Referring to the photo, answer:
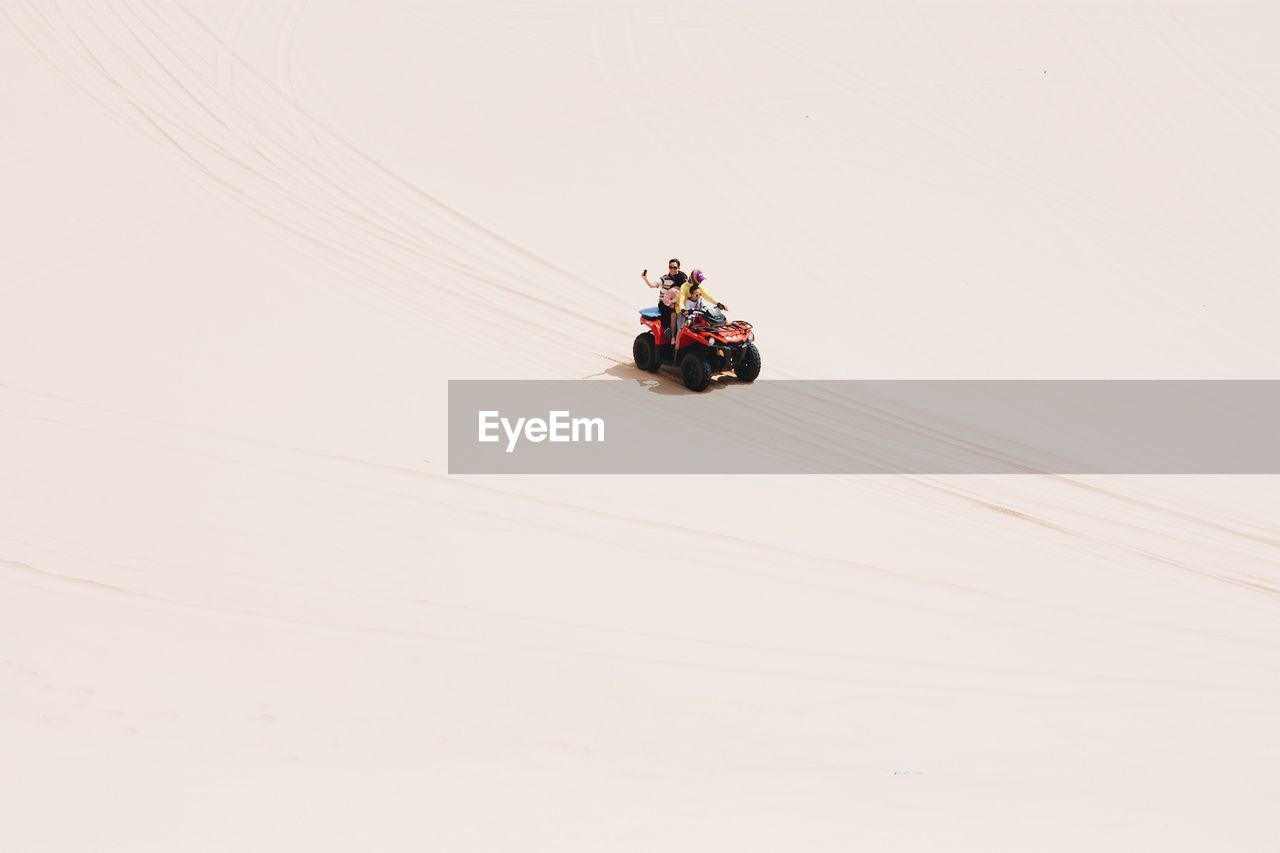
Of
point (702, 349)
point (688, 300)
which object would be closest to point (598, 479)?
point (702, 349)

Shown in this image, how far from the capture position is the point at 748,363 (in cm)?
1341

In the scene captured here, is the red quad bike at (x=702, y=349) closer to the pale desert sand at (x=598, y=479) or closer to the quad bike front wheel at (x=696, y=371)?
the quad bike front wheel at (x=696, y=371)

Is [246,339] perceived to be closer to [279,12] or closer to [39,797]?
[39,797]

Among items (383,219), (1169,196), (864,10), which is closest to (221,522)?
(383,219)

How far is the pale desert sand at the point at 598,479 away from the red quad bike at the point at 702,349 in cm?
68

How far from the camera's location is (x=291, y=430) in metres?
11.3
